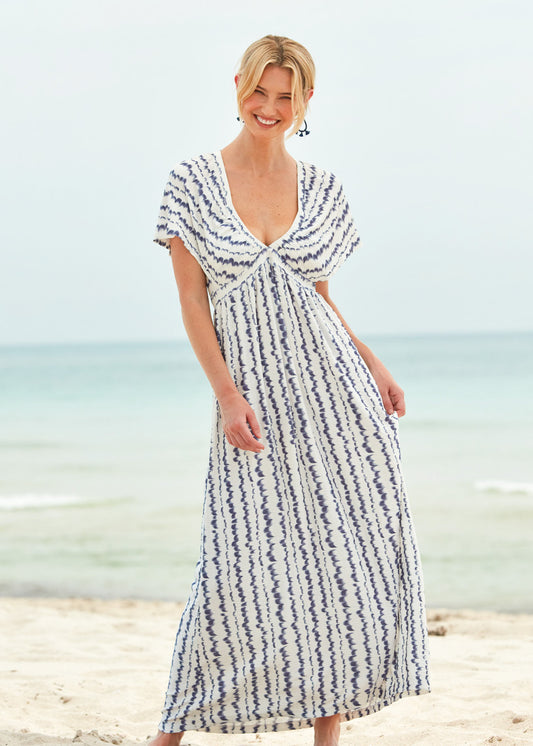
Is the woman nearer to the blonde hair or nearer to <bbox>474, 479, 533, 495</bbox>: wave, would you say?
the blonde hair

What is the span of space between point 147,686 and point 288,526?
63.0 inches

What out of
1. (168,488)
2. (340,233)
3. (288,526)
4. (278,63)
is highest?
(278,63)

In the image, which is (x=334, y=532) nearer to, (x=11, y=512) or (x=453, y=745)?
(x=453, y=745)

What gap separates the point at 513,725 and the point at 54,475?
11.0 m

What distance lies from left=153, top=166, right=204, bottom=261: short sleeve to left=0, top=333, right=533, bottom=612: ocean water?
450 cm

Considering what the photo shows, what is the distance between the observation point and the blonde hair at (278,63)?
7.88 feet

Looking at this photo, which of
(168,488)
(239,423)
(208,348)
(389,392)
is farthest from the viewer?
(168,488)

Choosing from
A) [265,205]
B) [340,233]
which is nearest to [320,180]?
[340,233]

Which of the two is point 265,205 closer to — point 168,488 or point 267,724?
point 267,724

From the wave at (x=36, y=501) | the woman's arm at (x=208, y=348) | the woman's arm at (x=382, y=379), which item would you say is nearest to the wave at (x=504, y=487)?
the wave at (x=36, y=501)

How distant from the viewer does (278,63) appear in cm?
242

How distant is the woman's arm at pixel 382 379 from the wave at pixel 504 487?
349 inches

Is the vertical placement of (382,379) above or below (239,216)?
below

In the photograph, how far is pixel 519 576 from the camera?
7.01 m
